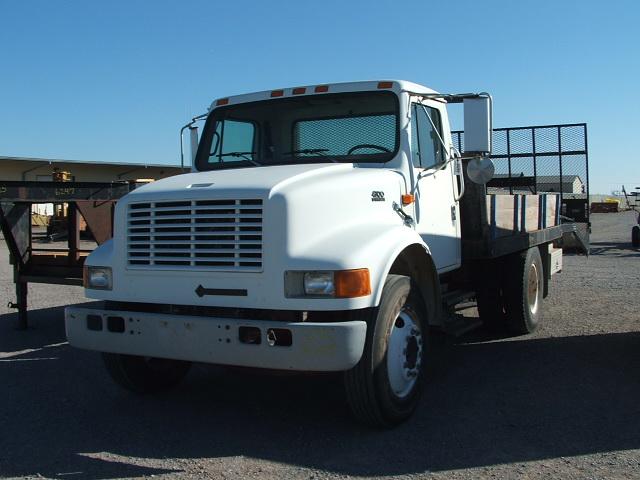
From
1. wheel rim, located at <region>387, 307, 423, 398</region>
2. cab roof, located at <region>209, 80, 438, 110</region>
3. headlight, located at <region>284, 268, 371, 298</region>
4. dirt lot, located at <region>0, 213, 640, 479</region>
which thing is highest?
cab roof, located at <region>209, 80, 438, 110</region>

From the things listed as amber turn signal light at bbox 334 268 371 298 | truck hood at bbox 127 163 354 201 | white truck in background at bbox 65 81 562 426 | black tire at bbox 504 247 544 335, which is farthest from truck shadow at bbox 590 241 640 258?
amber turn signal light at bbox 334 268 371 298

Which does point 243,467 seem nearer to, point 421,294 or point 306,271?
point 306,271

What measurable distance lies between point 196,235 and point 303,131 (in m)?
1.82

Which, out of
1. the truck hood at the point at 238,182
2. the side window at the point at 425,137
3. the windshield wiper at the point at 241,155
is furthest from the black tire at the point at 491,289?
the windshield wiper at the point at 241,155

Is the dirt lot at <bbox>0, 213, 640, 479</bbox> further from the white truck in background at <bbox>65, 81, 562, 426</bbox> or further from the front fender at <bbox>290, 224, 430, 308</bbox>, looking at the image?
the front fender at <bbox>290, 224, 430, 308</bbox>

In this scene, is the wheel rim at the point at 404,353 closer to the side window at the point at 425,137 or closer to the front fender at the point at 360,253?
the front fender at the point at 360,253

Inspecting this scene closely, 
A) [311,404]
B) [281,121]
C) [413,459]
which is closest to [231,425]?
[311,404]

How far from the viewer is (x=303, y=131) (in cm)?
570

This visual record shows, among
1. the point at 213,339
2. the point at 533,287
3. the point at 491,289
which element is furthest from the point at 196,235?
the point at 533,287

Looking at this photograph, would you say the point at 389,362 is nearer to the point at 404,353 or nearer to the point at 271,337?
the point at 404,353

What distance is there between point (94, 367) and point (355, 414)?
3126 mm

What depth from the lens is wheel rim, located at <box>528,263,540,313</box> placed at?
775cm

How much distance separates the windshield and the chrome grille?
136cm

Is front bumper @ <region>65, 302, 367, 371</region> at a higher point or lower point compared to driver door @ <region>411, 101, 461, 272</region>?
lower
